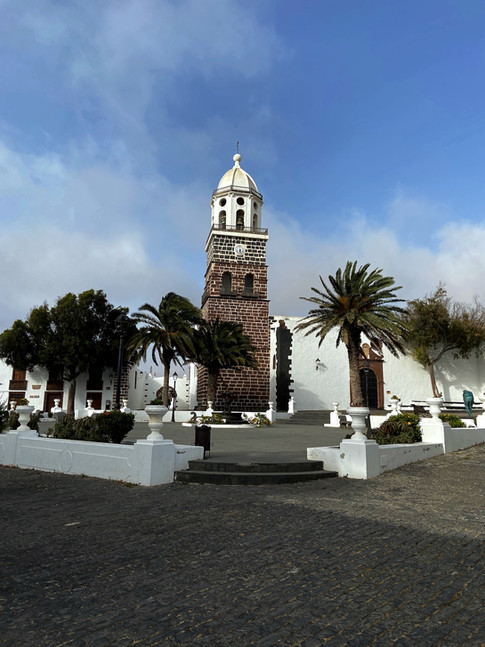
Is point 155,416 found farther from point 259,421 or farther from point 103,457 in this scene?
point 259,421

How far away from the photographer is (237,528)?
4805 millimetres

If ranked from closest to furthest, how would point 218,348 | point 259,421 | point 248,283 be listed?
point 259,421
point 218,348
point 248,283

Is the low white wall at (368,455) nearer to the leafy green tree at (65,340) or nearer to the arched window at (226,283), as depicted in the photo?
the arched window at (226,283)

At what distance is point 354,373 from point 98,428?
14.7 metres

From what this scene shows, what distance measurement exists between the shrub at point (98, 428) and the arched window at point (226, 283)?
23.3m

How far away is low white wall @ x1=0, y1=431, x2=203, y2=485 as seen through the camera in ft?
24.1

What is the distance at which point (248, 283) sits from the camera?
33.0 metres

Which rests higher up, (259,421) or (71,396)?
(71,396)

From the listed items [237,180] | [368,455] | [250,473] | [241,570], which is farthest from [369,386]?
[241,570]

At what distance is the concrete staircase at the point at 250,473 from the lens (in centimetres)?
734

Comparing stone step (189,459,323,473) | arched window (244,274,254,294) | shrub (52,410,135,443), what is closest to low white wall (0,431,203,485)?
stone step (189,459,323,473)

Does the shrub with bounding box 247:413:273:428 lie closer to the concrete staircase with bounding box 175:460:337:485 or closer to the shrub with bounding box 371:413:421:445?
the shrub with bounding box 371:413:421:445

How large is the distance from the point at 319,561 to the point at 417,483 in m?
4.57

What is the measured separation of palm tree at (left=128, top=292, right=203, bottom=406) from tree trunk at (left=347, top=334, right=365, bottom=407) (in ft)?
26.5
